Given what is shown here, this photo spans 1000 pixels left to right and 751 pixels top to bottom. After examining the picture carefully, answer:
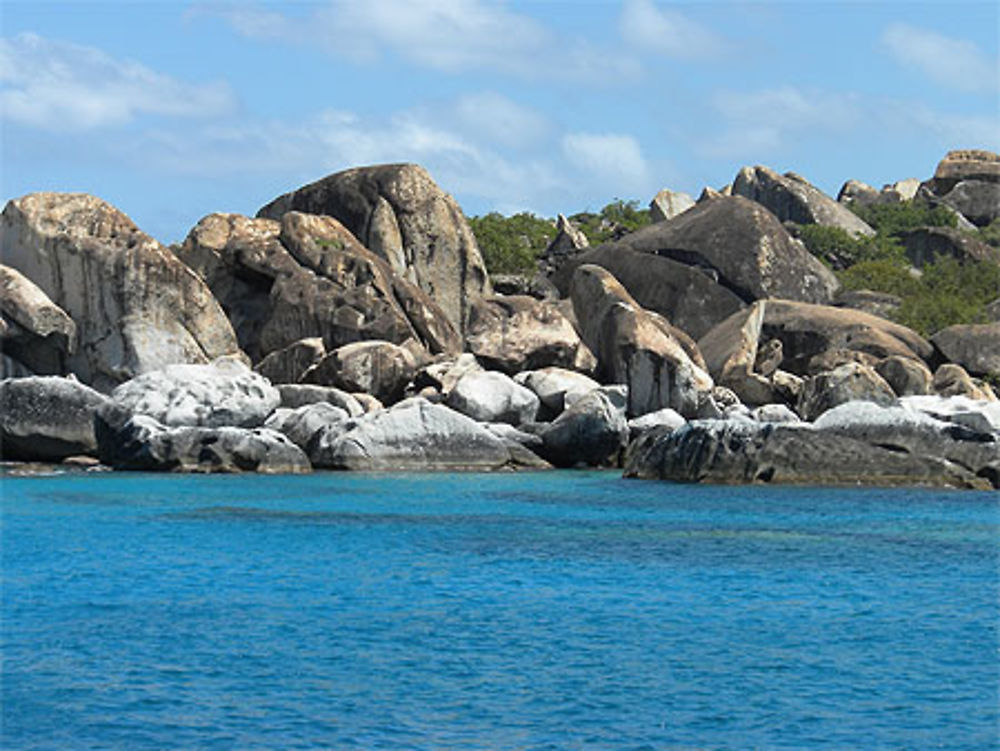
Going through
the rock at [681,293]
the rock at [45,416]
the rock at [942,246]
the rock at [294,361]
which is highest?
the rock at [942,246]

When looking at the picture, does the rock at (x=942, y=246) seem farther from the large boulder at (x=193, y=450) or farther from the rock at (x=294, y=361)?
the large boulder at (x=193, y=450)

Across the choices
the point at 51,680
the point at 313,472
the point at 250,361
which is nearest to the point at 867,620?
the point at 51,680

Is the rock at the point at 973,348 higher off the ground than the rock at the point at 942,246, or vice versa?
the rock at the point at 942,246

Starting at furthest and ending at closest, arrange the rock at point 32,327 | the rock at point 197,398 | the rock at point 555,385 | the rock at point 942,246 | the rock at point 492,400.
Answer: the rock at point 942,246 → the rock at point 32,327 → the rock at point 555,385 → the rock at point 492,400 → the rock at point 197,398

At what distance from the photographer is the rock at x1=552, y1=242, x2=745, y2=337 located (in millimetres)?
57000

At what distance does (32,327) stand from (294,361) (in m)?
7.73

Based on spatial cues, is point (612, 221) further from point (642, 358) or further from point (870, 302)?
point (642, 358)

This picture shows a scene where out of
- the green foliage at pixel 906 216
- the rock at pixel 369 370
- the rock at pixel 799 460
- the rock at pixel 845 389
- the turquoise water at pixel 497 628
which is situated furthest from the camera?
the green foliage at pixel 906 216

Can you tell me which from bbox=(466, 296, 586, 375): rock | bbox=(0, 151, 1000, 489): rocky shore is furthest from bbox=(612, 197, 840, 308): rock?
bbox=(466, 296, 586, 375): rock

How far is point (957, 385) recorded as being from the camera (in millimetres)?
47938

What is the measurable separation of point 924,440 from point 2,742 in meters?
26.0

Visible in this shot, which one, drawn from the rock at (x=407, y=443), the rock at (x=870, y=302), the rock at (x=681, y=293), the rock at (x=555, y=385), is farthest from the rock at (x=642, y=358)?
the rock at (x=870, y=302)

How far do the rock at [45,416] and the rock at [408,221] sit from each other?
2041cm

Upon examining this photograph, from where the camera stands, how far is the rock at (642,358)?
143 feet
